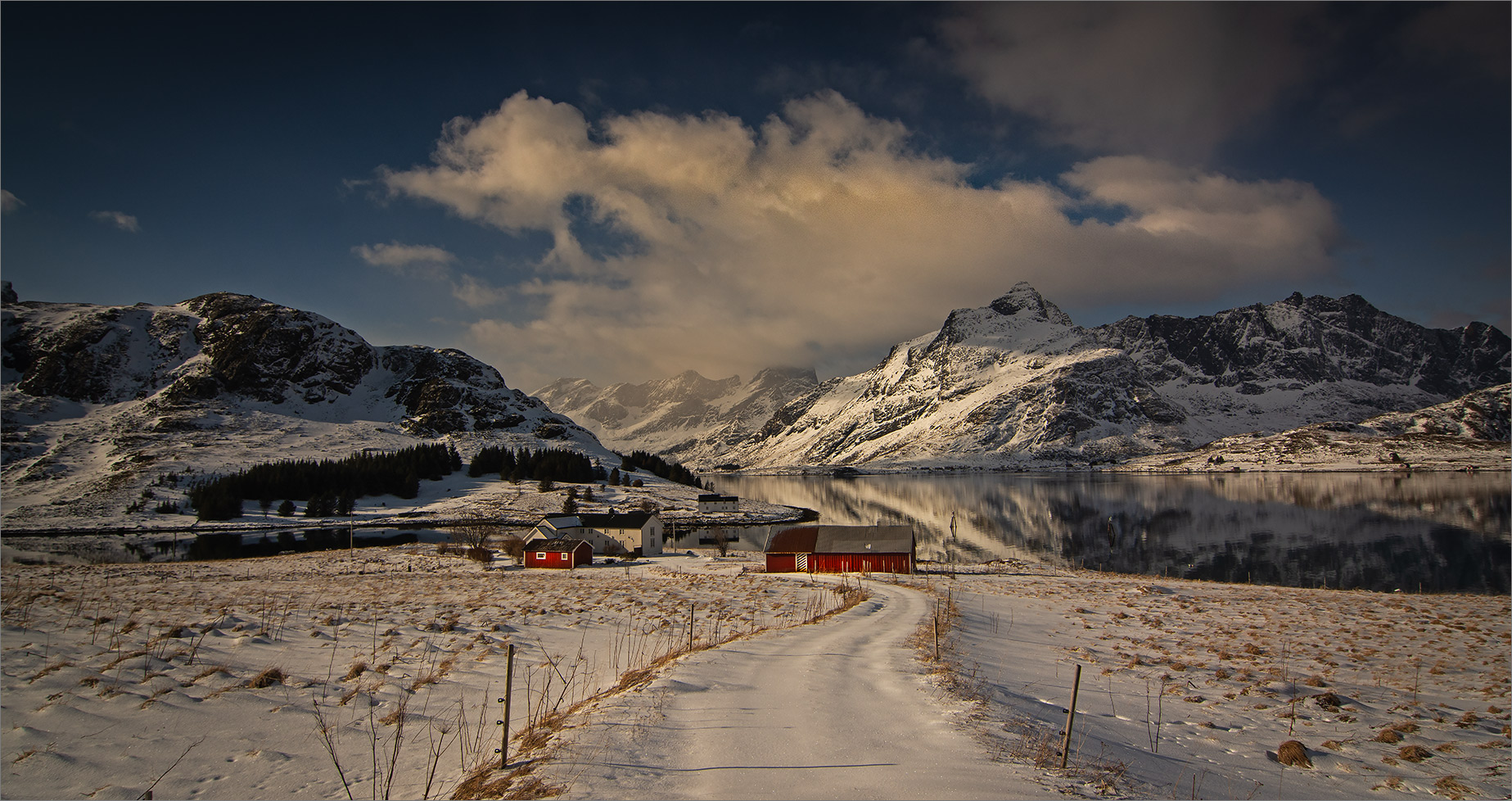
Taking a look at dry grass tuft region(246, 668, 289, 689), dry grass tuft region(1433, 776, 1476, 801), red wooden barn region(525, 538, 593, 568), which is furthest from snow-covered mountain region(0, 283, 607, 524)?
dry grass tuft region(1433, 776, 1476, 801)

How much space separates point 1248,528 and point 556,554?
67.7 metres

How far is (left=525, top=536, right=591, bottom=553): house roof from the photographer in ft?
162

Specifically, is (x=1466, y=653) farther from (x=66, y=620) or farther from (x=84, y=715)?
(x=66, y=620)

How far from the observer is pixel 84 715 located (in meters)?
7.97

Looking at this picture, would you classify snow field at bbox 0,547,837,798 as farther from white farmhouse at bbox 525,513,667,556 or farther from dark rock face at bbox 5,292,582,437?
dark rock face at bbox 5,292,582,437

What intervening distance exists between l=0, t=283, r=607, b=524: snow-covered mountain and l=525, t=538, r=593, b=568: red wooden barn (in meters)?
83.4

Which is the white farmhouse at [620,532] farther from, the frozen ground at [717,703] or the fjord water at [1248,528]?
the frozen ground at [717,703]

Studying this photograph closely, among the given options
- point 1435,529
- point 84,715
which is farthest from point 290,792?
point 1435,529

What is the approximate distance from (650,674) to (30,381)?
208072 mm

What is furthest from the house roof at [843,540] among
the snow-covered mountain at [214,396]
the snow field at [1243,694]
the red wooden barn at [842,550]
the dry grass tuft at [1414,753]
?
the snow-covered mountain at [214,396]

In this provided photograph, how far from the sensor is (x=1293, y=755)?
30.3ft

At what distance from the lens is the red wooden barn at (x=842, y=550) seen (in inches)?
1777

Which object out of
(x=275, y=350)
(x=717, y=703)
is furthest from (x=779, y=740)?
(x=275, y=350)

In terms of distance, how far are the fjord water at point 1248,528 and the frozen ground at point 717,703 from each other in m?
27.3
